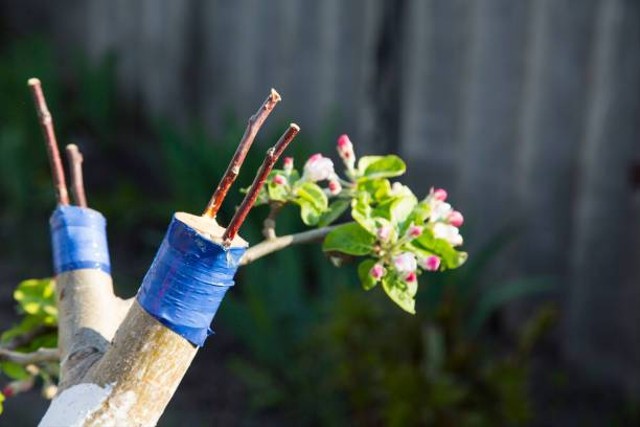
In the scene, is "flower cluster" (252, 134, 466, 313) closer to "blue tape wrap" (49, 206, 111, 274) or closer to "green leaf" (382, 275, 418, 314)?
"green leaf" (382, 275, 418, 314)

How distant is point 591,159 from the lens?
306 centimetres

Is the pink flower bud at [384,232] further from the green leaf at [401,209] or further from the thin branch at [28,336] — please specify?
the thin branch at [28,336]

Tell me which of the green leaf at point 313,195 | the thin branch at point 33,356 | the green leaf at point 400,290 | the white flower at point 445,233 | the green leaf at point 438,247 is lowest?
the thin branch at point 33,356

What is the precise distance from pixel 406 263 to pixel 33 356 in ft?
1.18

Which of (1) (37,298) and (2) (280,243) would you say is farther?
(1) (37,298)

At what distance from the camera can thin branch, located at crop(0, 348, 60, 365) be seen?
1048 millimetres

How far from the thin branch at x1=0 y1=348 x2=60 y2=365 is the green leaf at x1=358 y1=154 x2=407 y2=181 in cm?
32

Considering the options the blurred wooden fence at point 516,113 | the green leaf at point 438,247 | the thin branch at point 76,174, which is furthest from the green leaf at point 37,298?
the blurred wooden fence at point 516,113

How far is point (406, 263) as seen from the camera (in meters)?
0.96

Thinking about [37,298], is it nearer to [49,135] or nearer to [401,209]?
[49,135]

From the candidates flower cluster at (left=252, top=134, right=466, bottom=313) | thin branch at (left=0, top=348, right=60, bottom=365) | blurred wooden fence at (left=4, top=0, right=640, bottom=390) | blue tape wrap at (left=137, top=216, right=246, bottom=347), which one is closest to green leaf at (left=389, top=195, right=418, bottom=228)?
flower cluster at (left=252, top=134, right=466, bottom=313)

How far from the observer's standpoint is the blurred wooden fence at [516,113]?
300cm

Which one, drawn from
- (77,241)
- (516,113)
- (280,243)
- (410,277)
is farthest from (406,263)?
(516,113)

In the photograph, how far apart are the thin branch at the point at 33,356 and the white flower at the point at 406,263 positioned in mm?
310
